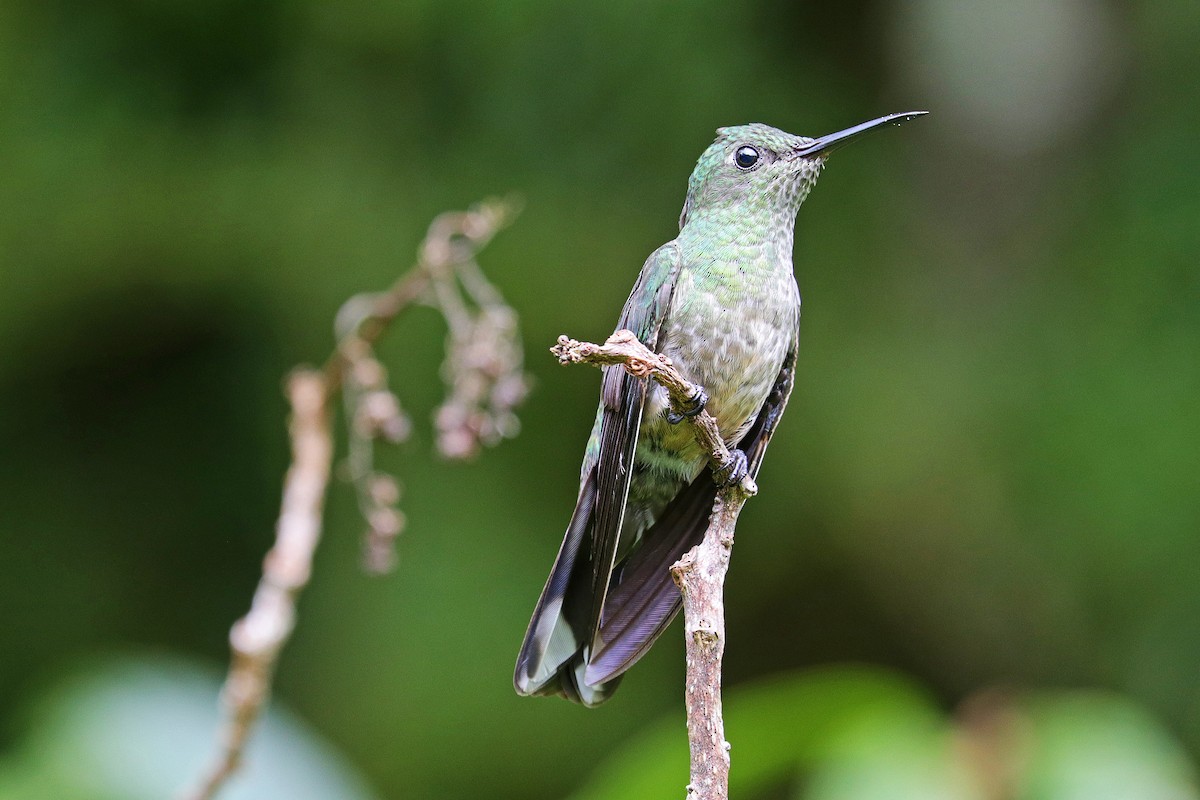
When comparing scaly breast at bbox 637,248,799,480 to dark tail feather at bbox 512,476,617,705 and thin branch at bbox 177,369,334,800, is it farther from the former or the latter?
thin branch at bbox 177,369,334,800

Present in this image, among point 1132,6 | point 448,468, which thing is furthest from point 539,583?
point 1132,6

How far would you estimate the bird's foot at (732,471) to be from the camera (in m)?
1.77

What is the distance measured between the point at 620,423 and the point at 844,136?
26.0 inches

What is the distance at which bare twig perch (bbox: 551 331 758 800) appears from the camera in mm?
1236

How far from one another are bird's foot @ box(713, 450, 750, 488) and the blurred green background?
1776 mm

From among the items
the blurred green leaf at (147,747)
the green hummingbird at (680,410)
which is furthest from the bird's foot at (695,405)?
the blurred green leaf at (147,747)

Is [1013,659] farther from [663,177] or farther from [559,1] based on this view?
[559,1]

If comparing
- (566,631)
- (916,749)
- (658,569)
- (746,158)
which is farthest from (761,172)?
(916,749)

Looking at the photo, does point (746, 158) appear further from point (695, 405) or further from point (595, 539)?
point (595, 539)

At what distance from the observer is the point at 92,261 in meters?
3.60

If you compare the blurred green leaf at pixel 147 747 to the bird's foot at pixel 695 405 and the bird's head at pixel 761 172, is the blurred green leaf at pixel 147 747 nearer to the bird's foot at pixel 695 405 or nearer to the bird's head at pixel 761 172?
the bird's foot at pixel 695 405

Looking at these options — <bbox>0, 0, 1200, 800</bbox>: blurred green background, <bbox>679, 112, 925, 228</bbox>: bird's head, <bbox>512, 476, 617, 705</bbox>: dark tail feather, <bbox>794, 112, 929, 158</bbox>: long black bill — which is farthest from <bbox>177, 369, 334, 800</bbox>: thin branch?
<bbox>0, 0, 1200, 800</bbox>: blurred green background

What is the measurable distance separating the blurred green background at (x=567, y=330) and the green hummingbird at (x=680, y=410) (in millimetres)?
1466

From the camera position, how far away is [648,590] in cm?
198
